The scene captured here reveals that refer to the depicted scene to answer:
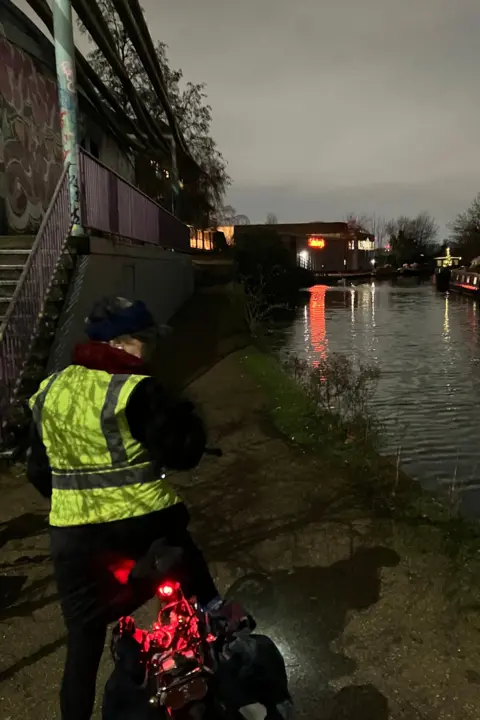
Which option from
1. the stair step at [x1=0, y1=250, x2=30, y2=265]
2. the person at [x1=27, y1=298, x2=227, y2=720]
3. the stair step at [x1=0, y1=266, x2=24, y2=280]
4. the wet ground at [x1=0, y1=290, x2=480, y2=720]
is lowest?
the wet ground at [x1=0, y1=290, x2=480, y2=720]

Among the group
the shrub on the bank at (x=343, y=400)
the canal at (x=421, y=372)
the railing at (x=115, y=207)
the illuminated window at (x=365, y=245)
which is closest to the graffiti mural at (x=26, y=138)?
the railing at (x=115, y=207)

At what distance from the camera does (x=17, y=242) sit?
815 cm

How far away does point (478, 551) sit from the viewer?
171 inches

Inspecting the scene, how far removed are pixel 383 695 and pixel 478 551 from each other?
5.72ft

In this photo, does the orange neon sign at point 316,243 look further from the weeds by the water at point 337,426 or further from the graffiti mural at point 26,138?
the weeds by the water at point 337,426

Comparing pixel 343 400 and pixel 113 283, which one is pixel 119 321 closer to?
pixel 113 283

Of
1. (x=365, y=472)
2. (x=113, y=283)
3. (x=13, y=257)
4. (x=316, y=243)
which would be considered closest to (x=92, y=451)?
(x=365, y=472)

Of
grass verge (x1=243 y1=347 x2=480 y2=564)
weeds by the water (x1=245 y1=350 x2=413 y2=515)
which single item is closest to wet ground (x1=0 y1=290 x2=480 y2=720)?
grass verge (x1=243 y1=347 x2=480 y2=564)

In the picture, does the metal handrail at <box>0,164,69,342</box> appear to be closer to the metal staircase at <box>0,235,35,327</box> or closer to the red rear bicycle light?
the metal staircase at <box>0,235,35,327</box>

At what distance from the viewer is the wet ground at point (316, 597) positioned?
9.63ft

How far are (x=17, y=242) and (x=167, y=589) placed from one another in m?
6.86

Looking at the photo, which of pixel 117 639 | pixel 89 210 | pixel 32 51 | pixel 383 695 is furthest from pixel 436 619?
pixel 32 51

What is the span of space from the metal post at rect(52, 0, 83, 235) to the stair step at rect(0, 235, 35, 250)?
28.6 inches

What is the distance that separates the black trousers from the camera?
2.28m
